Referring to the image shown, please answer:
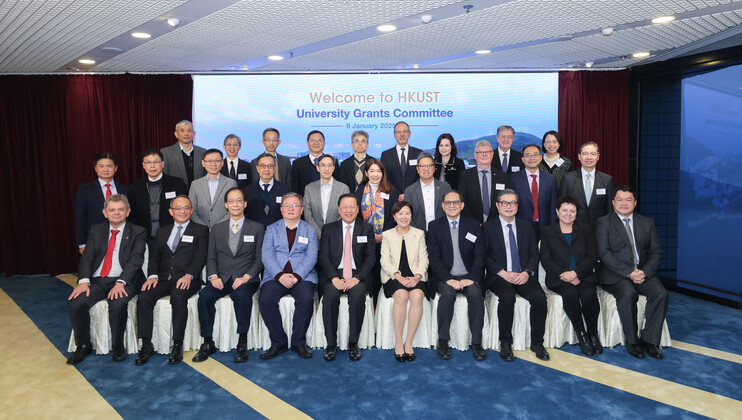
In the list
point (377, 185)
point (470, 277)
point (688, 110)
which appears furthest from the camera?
point (688, 110)

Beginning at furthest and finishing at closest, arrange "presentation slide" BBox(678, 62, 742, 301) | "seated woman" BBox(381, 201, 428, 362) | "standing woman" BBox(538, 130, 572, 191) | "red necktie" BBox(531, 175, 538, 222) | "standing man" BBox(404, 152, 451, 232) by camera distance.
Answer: "presentation slide" BBox(678, 62, 742, 301) → "standing woman" BBox(538, 130, 572, 191) → "red necktie" BBox(531, 175, 538, 222) → "standing man" BBox(404, 152, 451, 232) → "seated woman" BBox(381, 201, 428, 362)

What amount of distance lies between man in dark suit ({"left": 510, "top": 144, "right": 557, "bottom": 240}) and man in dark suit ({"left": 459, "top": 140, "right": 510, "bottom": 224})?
173mm

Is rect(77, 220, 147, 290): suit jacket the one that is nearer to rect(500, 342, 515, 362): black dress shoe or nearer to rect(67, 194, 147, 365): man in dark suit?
rect(67, 194, 147, 365): man in dark suit

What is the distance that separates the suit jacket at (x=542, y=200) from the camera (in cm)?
450

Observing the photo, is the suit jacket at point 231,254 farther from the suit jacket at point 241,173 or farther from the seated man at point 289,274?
the suit jacket at point 241,173

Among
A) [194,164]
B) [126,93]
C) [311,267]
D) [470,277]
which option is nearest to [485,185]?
[470,277]

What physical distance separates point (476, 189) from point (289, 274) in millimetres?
1894

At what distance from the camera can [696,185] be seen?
19.8 ft

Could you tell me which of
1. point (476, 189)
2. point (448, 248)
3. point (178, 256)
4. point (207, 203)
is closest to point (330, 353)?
point (448, 248)

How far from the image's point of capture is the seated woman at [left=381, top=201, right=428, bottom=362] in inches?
152

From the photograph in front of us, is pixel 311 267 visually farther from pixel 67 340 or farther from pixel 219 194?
pixel 67 340

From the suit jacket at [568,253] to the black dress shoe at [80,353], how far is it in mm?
3691

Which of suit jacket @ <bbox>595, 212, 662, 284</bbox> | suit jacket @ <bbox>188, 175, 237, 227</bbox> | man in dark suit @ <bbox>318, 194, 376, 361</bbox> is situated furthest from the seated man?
suit jacket @ <bbox>595, 212, 662, 284</bbox>

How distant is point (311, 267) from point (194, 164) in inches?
72.5
